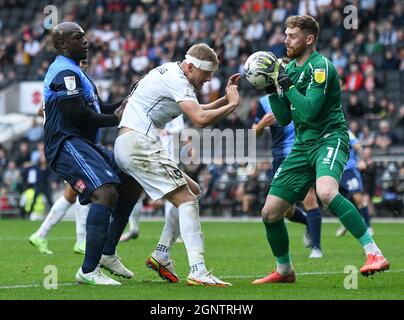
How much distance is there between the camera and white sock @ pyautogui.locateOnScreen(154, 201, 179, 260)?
30.3 ft

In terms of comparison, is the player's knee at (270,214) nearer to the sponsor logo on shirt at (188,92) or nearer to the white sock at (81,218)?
the sponsor logo on shirt at (188,92)

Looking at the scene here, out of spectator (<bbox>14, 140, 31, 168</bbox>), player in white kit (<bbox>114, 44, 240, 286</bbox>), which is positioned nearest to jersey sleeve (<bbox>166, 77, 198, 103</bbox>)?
player in white kit (<bbox>114, 44, 240, 286</bbox>)

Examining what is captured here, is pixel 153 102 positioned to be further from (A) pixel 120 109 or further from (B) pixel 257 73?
(B) pixel 257 73

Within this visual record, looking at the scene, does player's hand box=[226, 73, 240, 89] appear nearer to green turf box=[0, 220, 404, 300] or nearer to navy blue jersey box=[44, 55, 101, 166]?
navy blue jersey box=[44, 55, 101, 166]

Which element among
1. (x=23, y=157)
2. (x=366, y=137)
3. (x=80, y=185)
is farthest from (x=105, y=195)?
(x=23, y=157)

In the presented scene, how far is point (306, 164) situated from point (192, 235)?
1163mm

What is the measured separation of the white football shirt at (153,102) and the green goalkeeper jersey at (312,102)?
858 millimetres

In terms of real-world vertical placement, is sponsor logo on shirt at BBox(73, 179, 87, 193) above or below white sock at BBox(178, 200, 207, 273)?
above

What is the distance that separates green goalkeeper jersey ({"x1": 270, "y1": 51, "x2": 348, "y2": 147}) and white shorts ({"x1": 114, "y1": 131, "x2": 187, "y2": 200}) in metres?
1.07

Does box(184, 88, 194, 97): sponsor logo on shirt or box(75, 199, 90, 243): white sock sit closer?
box(184, 88, 194, 97): sponsor logo on shirt

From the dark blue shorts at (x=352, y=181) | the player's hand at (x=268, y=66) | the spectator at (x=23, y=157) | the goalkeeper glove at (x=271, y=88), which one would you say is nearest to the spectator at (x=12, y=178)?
the spectator at (x=23, y=157)

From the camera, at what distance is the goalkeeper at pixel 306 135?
8453 millimetres

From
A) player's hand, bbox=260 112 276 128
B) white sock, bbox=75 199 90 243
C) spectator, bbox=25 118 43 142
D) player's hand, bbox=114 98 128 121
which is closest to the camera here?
player's hand, bbox=114 98 128 121

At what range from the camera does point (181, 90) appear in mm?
8633
